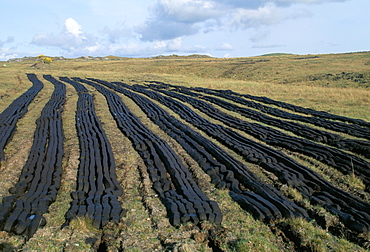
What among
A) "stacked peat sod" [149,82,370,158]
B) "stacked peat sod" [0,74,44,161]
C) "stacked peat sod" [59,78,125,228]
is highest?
"stacked peat sod" [59,78,125,228]

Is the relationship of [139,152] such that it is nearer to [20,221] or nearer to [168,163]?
[168,163]

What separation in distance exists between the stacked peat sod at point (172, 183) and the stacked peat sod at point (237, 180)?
718 millimetres

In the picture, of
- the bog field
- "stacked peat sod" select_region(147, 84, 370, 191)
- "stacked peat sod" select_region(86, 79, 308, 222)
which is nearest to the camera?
the bog field

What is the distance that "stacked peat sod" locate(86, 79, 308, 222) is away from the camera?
20.8 feet

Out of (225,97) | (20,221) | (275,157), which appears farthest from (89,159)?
(225,97)

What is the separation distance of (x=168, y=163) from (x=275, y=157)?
11.8 feet

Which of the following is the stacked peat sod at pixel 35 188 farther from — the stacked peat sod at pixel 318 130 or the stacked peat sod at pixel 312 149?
the stacked peat sod at pixel 318 130

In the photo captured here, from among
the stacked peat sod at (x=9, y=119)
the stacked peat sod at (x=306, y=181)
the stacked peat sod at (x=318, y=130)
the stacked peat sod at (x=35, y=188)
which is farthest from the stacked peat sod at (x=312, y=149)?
the stacked peat sod at (x=9, y=119)

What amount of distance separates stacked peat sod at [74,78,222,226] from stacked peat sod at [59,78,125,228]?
105 centimetres

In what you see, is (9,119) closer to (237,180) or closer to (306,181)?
(237,180)

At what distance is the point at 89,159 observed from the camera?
9633 millimetres

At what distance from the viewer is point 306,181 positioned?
26.9 ft

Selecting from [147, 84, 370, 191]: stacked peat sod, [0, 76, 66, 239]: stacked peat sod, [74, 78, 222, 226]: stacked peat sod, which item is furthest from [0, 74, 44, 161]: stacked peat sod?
[147, 84, 370, 191]: stacked peat sod

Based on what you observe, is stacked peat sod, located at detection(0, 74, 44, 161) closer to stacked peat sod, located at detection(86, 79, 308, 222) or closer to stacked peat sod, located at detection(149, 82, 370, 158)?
stacked peat sod, located at detection(86, 79, 308, 222)
